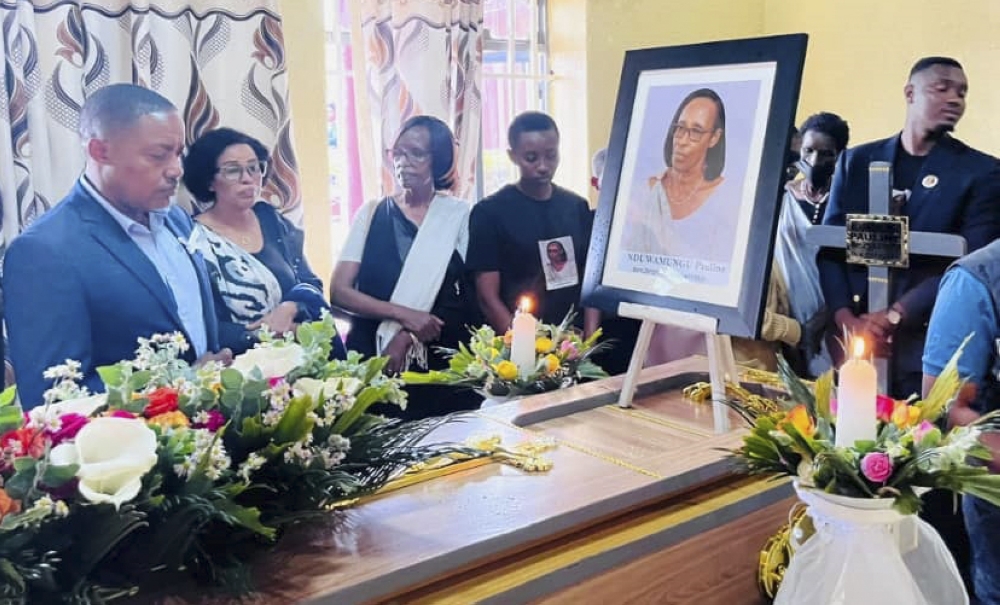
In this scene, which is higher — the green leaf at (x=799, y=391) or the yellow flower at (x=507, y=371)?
the green leaf at (x=799, y=391)

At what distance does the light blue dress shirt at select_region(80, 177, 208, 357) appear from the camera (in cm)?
198

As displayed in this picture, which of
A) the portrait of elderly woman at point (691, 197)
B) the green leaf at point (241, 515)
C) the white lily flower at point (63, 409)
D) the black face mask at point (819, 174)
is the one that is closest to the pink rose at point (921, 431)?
the portrait of elderly woman at point (691, 197)

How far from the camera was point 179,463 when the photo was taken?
96 cm

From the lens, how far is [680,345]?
2.47 metres

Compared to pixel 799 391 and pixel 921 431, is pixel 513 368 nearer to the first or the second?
pixel 799 391

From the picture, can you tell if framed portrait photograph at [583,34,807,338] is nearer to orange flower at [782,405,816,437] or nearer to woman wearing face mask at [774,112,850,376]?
orange flower at [782,405,816,437]

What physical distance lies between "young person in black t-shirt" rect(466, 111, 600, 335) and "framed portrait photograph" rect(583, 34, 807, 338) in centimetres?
112

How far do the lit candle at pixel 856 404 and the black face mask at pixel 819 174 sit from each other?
2102 millimetres

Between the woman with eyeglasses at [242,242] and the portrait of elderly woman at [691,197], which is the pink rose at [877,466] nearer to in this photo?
the portrait of elderly woman at [691,197]

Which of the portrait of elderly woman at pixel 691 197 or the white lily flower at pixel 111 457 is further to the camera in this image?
the portrait of elderly woman at pixel 691 197

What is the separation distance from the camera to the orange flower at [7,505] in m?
0.84

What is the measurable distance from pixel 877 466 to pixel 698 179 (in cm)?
64

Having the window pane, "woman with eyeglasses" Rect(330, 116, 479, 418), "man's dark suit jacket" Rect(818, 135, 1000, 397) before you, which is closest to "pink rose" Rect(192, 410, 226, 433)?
"woman with eyeglasses" Rect(330, 116, 479, 418)

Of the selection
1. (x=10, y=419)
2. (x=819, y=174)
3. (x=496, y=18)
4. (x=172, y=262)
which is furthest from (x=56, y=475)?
(x=496, y=18)
